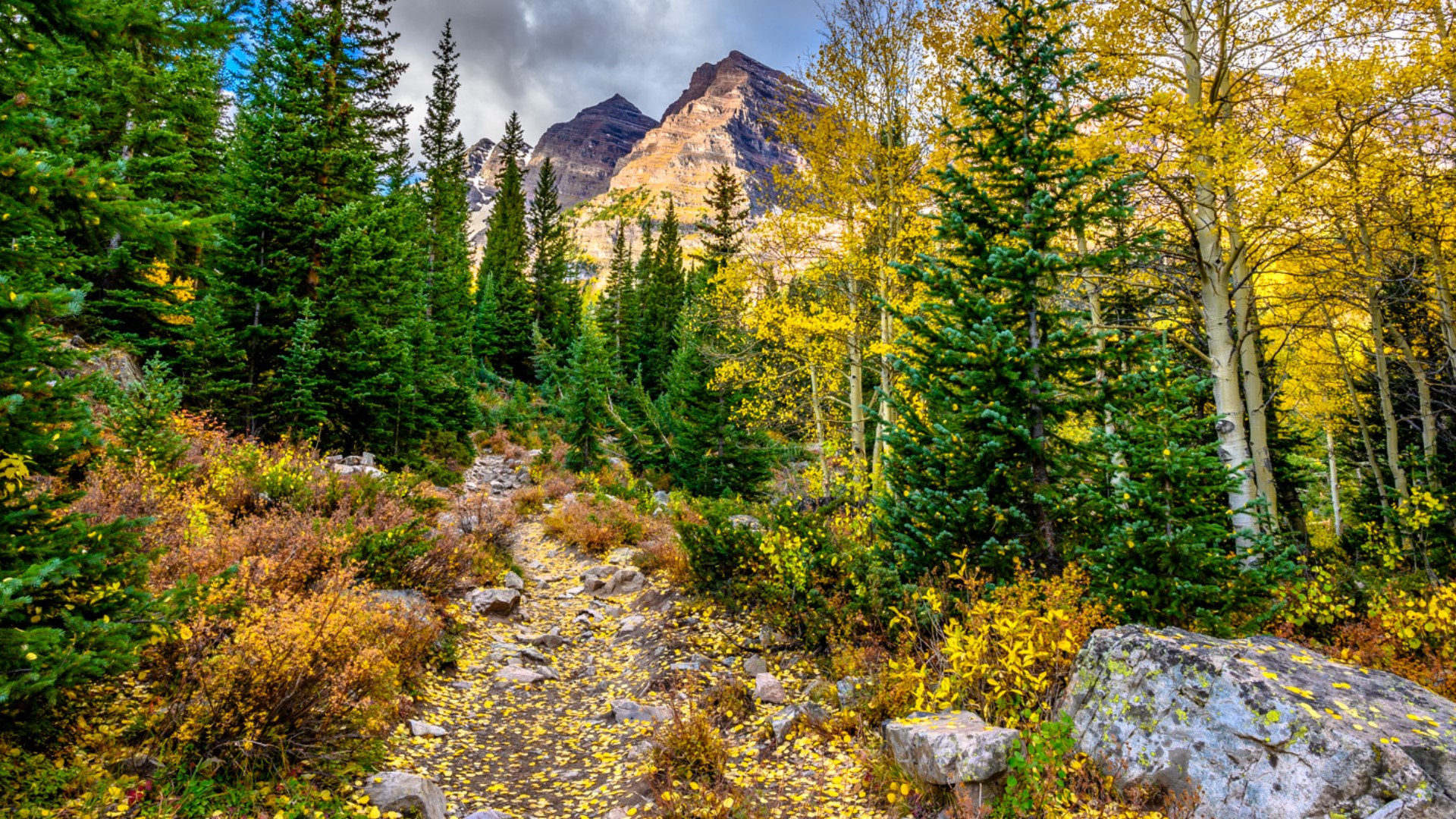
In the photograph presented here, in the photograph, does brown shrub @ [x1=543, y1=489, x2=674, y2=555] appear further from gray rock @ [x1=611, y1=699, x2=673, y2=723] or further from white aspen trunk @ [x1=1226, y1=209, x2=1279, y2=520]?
white aspen trunk @ [x1=1226, y1=209, x2=1279, y2=520]

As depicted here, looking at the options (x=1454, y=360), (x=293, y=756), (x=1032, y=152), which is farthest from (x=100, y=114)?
(x=1454, y=360)

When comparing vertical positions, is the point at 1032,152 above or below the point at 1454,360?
above

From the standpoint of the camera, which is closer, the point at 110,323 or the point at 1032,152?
the point at 1032,152

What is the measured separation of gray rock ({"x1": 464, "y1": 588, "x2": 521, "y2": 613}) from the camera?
921 cm

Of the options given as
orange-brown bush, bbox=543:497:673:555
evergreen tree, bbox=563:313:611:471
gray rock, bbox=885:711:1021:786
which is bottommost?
gray rock, bbox=885:711:1021:786

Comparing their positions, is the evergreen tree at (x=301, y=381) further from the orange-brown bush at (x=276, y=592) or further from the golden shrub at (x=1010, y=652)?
the golden shrub at (x=1010, y=652)

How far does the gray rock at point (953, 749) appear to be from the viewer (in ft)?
13.5

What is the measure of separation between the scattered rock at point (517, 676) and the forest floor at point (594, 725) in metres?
0.06

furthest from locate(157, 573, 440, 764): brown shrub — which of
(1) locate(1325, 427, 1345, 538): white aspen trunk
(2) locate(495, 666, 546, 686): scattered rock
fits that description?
(1) locate(1325, 427, 1345, 538): white aspen trunk

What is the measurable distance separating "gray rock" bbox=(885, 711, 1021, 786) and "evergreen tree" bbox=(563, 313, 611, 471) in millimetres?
19285

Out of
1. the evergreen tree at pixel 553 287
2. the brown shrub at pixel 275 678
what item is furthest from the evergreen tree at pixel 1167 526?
the evergreen tree at pixel 553 287

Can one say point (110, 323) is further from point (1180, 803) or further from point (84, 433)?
point (1180, 803)

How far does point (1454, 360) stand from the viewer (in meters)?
10.4

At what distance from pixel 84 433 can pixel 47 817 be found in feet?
6.72
